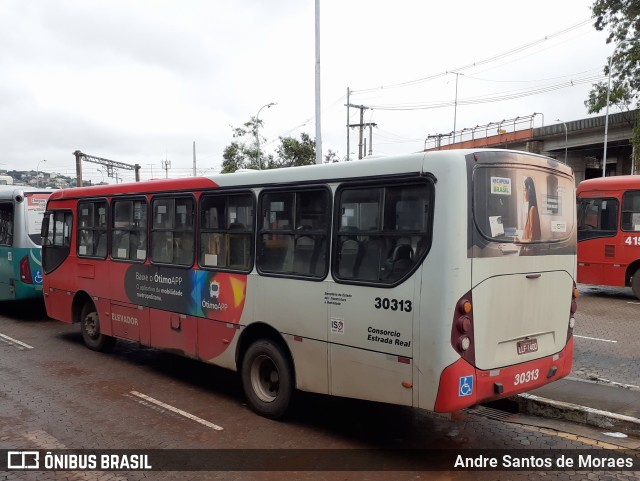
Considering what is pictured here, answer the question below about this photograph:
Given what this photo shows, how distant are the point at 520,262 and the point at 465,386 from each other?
123cm

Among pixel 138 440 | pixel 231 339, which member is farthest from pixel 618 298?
pixel 138 440

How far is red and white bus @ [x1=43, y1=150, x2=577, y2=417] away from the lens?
4.45 meters

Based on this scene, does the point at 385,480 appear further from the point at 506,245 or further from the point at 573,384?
the point at 573,384

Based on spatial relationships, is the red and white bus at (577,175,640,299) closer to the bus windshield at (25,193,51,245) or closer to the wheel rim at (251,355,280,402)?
the wheel rim at (251,355,280,402)

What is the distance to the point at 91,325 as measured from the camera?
916cm

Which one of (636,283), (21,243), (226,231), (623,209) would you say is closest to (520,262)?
(226,231)

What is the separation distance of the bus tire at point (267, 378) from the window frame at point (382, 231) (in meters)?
1.25

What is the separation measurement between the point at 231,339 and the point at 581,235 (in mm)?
12186

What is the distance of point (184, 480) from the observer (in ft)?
14.9

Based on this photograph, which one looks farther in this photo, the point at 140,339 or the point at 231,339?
the point at 140,339

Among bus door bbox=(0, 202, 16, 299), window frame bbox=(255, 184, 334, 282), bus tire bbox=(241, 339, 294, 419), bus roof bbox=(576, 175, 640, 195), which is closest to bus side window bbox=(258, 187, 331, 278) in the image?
window frame bbox=(255, 184, 334, 282)

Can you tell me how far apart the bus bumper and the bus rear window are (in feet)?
3.75

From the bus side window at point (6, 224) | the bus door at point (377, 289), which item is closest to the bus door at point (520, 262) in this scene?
the bus door at point (377, 289)

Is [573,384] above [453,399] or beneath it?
beneath
